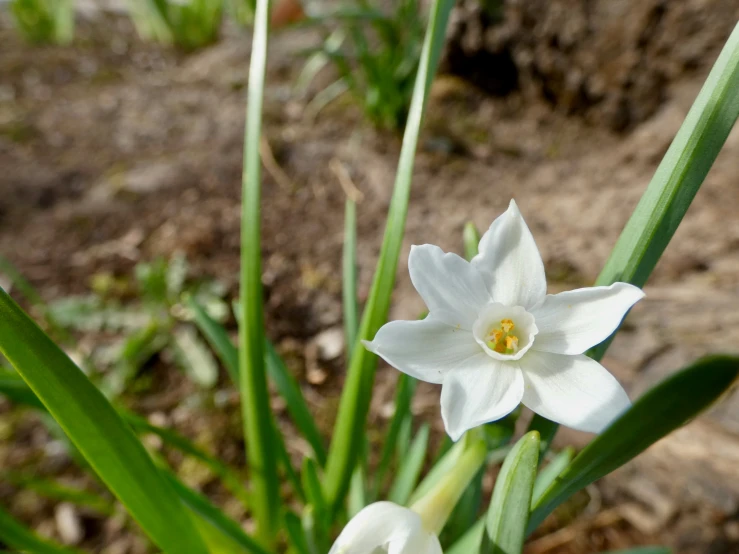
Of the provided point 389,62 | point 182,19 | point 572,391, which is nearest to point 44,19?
point 182,19

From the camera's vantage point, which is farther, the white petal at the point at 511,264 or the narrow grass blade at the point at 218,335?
the narrow grass blade at the point at 218,335

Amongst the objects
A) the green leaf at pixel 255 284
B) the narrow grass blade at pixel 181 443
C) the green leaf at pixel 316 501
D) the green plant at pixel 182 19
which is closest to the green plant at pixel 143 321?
the narrow grass blade at pixel 181 443

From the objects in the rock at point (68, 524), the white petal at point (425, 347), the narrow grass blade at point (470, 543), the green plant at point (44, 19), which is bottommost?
the rock at point (68, 524)

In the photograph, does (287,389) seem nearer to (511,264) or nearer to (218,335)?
(218,335)

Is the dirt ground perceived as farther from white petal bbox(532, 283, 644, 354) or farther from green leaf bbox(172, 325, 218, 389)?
white petal bbox(532, 283, 644, 354)

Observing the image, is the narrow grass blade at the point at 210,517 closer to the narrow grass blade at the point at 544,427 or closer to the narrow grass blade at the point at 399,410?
the narrow grass blade at the point at 399,410
